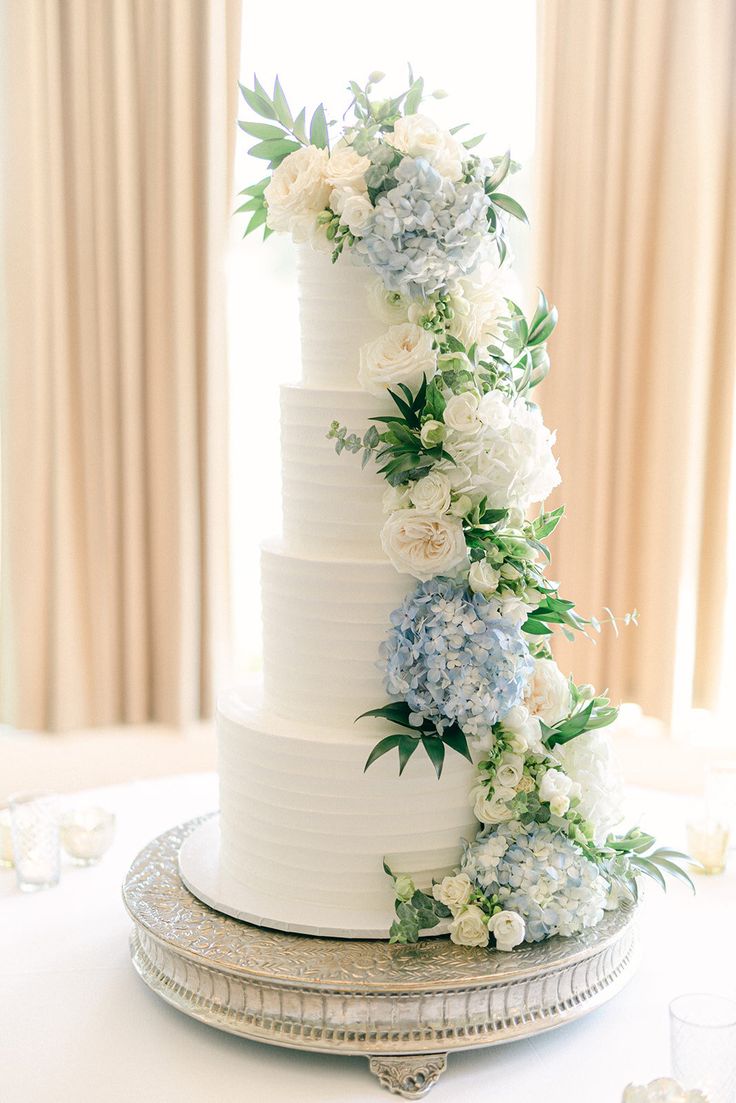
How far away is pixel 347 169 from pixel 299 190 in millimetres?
82

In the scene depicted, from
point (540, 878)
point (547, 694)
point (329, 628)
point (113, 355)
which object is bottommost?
point (540, 878)

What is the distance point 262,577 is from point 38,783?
219 centimetres

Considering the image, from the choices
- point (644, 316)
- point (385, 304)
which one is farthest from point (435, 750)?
point (644, 316)

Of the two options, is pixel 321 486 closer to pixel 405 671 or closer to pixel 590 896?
pixel 405 671

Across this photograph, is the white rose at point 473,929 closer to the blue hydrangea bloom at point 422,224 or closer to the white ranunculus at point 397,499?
the white ranunculus at point 397,499

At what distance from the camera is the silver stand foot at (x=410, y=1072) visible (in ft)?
5.53

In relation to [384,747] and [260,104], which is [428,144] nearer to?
[260,104]

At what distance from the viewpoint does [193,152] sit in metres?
4.20

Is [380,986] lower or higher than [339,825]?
lower

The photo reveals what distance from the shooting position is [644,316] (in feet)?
14.5

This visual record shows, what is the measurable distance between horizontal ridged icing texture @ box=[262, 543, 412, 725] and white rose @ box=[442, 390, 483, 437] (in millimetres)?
260

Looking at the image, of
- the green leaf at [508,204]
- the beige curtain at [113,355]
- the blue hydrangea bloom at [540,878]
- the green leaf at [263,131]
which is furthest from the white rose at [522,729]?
the beige curtain at [113,355]

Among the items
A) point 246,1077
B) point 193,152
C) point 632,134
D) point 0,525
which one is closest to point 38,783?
point 0,525

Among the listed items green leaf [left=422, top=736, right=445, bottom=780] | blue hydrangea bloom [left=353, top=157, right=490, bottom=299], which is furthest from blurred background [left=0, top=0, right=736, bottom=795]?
blue hydrangea bloom [left=353, top=157, right=490, bottom=299]
